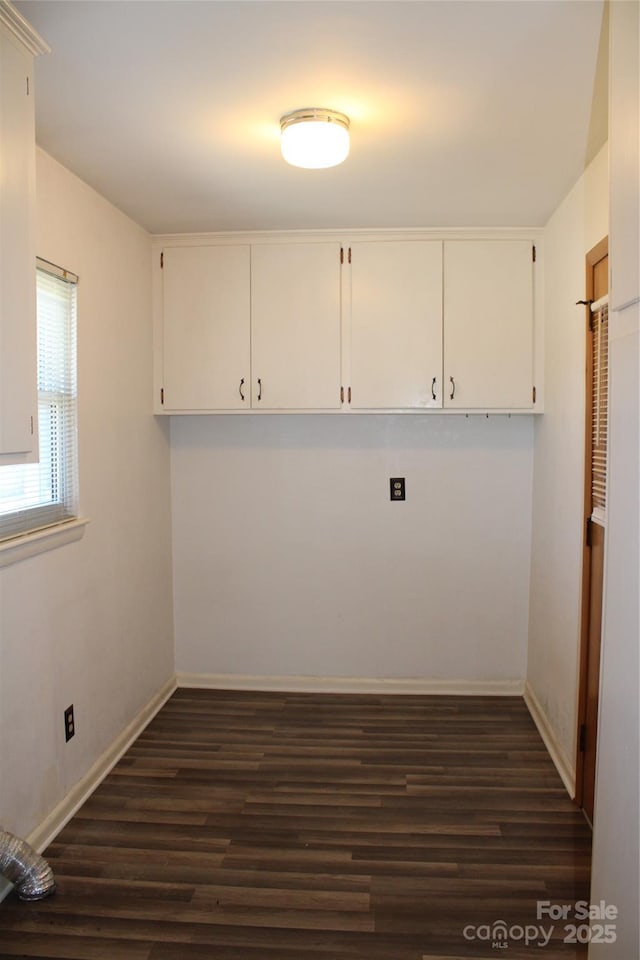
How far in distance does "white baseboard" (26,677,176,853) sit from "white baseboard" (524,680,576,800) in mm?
2026

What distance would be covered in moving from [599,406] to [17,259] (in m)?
2.09

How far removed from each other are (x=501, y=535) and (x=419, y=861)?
1962 millimetres

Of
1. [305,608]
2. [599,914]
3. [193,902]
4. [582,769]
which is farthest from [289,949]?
[305,608]

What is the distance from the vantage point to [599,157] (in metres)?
2.56

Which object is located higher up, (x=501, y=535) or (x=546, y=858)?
(x=501, y=535)

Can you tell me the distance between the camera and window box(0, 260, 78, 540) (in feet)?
8.30

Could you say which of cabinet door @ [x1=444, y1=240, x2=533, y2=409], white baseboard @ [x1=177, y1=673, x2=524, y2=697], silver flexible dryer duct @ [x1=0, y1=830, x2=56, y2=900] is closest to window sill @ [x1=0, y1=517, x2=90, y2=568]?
silver flexible dryer duct @ [x1=0, y1=830, x2=56, y2=900]

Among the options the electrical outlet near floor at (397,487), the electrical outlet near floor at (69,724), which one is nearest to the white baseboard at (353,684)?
the electrical outlet near floor at (397,487)

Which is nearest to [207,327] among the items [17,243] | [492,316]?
[492,316]

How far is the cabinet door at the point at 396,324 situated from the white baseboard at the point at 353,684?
64.5 inches

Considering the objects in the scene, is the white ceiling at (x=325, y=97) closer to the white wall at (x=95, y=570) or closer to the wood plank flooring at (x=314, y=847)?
the white wall at (x=95, y=570)

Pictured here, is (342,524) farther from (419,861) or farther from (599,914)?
(599,914)

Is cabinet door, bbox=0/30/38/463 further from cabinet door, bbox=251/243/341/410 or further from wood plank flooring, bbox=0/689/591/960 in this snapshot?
cabinet door, bbox=251/243/341/410

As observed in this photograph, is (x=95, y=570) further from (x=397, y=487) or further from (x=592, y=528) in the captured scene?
(x=592, y=528)
